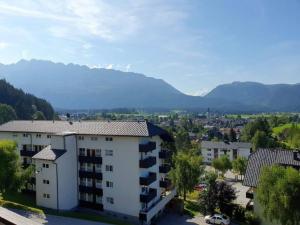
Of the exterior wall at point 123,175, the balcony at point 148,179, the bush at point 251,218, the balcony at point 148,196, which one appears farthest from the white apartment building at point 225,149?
the exterior wall at point 123,175

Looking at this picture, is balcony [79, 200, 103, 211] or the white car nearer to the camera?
the white car

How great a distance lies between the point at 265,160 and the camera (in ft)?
150

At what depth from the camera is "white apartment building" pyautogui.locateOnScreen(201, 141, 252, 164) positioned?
4941 inches

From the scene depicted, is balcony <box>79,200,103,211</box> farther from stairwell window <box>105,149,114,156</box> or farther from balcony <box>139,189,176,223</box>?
stairwell window <box>105,149,114,156</box>

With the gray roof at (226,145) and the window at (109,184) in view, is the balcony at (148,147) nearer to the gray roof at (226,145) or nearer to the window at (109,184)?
the window at (109,184)

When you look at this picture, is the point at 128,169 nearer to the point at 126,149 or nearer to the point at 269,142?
the point at 126,149

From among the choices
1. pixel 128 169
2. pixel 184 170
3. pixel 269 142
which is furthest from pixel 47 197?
pixel 269 142

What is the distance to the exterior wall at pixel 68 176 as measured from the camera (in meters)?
44.0

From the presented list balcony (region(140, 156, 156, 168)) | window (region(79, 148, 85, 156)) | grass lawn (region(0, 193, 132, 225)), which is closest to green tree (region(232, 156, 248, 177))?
balcony (region(140, 156, 156, 168))

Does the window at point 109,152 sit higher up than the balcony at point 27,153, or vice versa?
the window at point 109,152

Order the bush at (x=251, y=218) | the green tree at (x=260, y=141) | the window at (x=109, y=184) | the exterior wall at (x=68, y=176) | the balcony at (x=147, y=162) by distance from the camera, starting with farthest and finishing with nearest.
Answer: the green tree at (x=260, y=141) < the window at (x=109, y=184) < the exterior wall at (x=68, y=176) < the balcony at (x=147, y=162) < the bush at (x=251, y=218)

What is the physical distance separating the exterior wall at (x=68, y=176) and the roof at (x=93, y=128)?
2.34m

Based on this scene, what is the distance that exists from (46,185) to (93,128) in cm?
897

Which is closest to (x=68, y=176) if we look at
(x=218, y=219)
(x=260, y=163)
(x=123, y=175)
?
(x=123, y=175)
